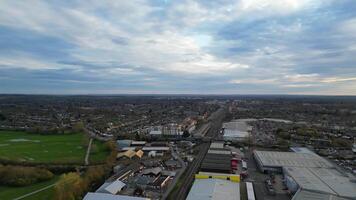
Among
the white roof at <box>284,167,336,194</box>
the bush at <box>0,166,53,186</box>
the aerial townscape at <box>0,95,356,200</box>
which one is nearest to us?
the white roof at <box>284,167,336,194</box>

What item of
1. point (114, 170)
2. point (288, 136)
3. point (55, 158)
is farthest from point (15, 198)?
point (288, 136)

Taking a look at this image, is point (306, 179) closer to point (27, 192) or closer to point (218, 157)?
point (218, 157)

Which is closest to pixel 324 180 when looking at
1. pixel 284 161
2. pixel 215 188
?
pixel 284 161

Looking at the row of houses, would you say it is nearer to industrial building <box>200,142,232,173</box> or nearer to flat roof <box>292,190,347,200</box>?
industrial building <box>200,142,232,173</box>

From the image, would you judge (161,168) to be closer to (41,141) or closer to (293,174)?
(293,174)

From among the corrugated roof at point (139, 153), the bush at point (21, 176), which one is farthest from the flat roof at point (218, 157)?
the bush at point (21, 176)

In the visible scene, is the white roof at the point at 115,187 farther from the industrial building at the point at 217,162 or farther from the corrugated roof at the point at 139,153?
the corrugated roof at the point at 139,153

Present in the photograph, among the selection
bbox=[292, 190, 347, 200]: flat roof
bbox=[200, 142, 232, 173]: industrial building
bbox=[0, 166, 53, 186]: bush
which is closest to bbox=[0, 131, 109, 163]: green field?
bbox=[0, 166, 53, 186]: bush
